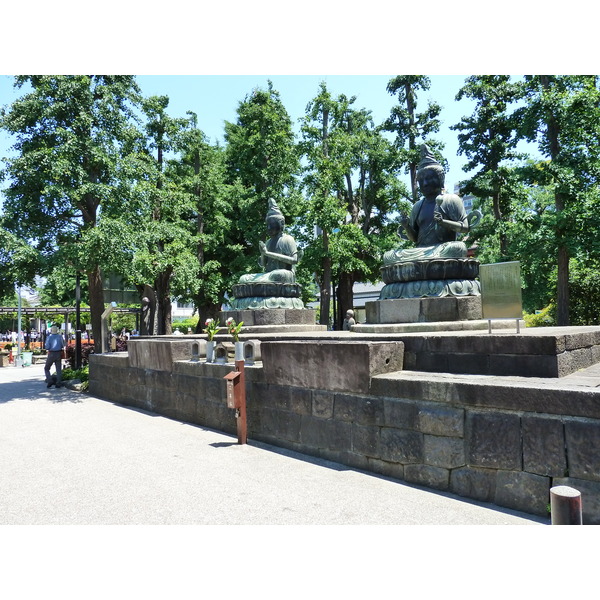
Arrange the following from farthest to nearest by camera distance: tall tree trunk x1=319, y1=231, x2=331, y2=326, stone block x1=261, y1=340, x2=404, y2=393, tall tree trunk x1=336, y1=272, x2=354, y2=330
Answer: tall tree trunk x1=336, y1=272, x2=354, y2=330
tall tree trunk x1=319, y1=231, x2=331, y2=326
stone block x1=261, y1=340, x2=404, y2=393

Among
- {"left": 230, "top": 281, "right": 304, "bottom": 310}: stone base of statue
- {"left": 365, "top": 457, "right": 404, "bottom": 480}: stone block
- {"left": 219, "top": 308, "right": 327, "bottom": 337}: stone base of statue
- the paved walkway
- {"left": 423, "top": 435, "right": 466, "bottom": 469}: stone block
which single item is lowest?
the paved walkway

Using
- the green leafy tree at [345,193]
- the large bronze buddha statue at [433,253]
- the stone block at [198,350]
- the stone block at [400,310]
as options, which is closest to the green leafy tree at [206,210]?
the green leafy tree at [345,193]

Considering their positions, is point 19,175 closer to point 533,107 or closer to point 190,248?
point 190,248

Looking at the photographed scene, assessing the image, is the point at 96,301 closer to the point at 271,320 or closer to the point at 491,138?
the point at 271,320

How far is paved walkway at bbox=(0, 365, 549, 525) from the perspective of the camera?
3.79 metres

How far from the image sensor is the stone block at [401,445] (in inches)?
175

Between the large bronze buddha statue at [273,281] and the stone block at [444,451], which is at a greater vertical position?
the large bronze buddha statue at [273,281]

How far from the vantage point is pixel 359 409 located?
497 centimetres

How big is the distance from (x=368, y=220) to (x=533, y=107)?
363 inches

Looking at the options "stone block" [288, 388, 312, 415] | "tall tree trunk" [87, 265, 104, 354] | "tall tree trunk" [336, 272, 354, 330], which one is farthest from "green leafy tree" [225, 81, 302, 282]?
"stone block" [288, 388, 312, 415]

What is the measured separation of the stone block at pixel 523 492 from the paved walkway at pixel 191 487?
0.08 metres

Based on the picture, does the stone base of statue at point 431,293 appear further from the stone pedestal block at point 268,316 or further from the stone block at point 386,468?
the stone pedestal block at point 268,316

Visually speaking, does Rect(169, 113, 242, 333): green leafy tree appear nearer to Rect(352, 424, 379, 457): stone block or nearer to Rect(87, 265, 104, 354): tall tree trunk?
Rect(87, 265, 104, 354): tall tree trunk

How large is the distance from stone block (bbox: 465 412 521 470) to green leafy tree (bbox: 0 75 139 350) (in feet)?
27.7
